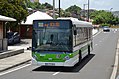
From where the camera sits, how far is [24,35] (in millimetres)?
58312

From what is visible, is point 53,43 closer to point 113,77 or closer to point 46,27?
point 46,27

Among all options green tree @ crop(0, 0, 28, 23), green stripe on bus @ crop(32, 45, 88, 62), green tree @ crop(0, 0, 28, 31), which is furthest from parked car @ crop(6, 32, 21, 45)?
green stripe on bus @ crop(32, 45, 88, 62)

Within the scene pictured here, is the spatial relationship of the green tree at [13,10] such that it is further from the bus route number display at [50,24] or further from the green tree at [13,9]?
the bus route number display at [50,24]

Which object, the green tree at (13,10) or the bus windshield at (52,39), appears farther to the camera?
the green tree at (13,10)

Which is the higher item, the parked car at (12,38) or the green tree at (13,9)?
the green tree at (13,9)

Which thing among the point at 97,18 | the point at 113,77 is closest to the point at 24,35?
the point at 113,77

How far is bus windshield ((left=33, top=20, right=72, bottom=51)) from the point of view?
1850 cm

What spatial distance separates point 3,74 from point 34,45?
234 centimetres

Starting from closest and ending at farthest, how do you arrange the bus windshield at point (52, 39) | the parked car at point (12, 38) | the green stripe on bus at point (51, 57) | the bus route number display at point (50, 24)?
the green stripe on bus at point (51, 57) < the bus windshield at point (52, 39) < the bus route number display at point (50, 24) < the parked car at point (12, 38)

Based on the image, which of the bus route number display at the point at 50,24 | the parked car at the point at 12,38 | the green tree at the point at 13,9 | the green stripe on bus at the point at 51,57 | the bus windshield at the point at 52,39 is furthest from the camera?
the parked car at the point at 12,38

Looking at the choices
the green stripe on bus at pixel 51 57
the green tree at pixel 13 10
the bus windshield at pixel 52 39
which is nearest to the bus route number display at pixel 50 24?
the bus windshield at pixel 52 39

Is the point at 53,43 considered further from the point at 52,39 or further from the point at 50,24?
the point at 50,24

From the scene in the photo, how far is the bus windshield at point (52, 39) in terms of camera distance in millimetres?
18498

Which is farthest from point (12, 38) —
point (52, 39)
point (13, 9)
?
point (52, 39)
